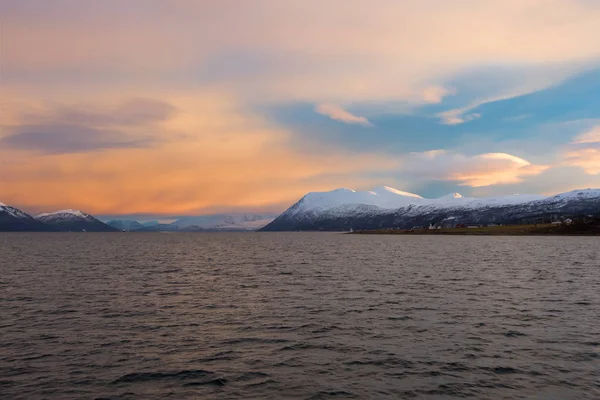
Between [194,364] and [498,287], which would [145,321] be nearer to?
[194,364]

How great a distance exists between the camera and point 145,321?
42.5 meters

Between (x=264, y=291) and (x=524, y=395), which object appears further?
(x=264, y=291)

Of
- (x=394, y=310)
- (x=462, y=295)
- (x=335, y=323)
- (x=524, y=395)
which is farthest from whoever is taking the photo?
(x=462, y=295)

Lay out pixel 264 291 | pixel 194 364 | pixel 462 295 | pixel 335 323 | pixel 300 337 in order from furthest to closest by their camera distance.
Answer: pixel 264 291 < pixel 462 295 < pixel 335 323 < pixel 300 337 < pixel 194 364

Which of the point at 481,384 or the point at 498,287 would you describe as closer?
the point at 481,384

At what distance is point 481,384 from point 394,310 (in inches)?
847

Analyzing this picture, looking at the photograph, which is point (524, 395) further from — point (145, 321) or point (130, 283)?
point (130, 283)

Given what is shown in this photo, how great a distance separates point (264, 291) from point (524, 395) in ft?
137

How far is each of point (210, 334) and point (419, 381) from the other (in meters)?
18.6

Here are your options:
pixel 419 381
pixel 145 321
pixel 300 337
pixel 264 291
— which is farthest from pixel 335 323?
pixel 264 291

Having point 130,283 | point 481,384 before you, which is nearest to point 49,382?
point 481,384

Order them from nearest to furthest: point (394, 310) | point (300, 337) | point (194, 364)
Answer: point (194, 364)
point (300, 337)
point (394, 310)

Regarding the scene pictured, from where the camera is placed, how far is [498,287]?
64.6 m

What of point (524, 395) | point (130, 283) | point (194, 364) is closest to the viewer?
point (524, 395)
